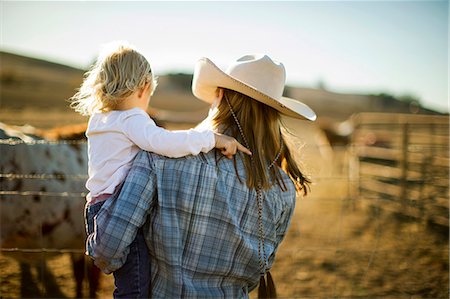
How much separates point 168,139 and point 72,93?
34.9 m

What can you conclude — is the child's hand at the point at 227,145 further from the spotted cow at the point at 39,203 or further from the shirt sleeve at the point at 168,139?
the spotted cow at the point at 39,203

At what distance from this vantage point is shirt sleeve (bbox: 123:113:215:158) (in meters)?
1.71

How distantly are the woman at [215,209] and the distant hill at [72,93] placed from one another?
15.6 metres

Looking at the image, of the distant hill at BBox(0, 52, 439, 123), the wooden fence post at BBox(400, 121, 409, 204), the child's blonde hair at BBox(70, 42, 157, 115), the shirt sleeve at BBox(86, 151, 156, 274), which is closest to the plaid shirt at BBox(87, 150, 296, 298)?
the shirt sleeve at BBox(86, 151, 156, 274)

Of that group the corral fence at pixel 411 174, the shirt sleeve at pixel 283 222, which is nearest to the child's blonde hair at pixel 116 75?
the shirt sleeve at pixel 283 222

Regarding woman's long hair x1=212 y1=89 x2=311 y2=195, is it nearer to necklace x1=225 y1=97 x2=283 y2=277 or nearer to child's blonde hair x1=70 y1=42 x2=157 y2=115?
necklace x1=225 y1=97 x2=283 y2=277

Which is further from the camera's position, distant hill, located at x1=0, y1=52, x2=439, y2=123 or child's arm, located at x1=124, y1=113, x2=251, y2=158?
distant hill, located at x1=0, y1=52, x2=439, y2=123

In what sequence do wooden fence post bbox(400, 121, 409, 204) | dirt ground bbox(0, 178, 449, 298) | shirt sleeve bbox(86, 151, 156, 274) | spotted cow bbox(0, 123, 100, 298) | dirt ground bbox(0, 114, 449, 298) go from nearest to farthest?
1. shirt sleeve bbox(86, 151, 156, 274)
2. spotted cow bbox(0, 123, 100, 298)
3. dirt ground bbox(0, 114, 449, 298)
4. dirt ground bbox(0, 178, 449, 298)
5. wooden fence post bbox(400, 121, 409, 204)

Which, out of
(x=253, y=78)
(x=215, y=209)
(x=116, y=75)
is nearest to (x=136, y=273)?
(x=215, y=209)

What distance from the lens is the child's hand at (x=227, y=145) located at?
176 cm

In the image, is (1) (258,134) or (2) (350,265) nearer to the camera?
(1) (258,134)

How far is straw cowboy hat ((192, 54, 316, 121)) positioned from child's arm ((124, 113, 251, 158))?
26cm

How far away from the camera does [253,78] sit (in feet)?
6.62

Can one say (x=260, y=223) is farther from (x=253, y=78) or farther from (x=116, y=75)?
(x=116, y=75)
